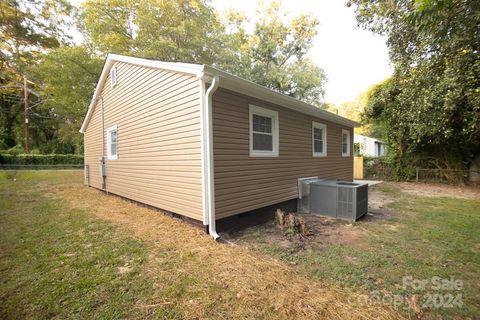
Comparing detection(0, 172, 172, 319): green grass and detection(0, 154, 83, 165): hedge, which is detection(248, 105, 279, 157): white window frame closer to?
detection(0, 172, 172, 319): green grass

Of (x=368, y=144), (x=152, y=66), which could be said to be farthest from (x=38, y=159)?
(x=368, y=144)

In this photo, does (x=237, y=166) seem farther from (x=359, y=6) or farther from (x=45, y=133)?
(x=45, y=133)

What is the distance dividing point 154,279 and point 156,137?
11.5 ft

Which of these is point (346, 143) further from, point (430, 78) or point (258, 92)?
point (258, 92)

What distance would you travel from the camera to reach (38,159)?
17203mm

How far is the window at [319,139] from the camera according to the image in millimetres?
7230

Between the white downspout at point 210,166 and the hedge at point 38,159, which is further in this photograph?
the hedge at point 38,159

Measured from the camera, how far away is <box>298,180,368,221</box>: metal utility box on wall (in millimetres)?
5000

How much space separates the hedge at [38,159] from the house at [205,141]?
14005 millimetres

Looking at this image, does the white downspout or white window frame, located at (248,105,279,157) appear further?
white window frame, located at (248,105,279,157)

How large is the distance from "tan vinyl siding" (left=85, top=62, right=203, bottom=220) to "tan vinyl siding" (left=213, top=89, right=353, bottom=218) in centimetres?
40

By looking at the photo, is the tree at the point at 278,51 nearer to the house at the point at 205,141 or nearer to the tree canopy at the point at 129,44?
the tree canopy at the point at 129,44

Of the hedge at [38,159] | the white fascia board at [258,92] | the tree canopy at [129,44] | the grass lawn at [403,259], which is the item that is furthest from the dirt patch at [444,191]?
the hedge at [38,159]

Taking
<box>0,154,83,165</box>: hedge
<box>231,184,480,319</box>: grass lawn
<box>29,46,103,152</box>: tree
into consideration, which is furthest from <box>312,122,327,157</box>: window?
<box>0,154,83,165</box>: hedge
